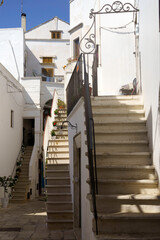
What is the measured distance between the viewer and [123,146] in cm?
588

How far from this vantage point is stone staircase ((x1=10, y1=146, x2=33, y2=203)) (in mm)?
17016

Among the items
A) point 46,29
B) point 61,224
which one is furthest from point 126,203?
point 46,29

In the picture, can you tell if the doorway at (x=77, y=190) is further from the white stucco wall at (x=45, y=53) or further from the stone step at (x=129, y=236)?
the white stucco wall at (x=45, y=53)

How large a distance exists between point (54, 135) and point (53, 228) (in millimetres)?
4086

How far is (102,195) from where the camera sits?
4656mm

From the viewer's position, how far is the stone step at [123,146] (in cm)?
583

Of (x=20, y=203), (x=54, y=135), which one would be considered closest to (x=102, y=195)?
(x=54, y=135)

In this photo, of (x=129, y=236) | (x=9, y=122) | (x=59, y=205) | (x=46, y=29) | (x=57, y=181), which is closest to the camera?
(x=129, y=236)

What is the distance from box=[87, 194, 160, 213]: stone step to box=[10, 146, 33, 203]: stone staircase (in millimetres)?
13056

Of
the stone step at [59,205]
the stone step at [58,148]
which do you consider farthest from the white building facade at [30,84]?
the stone step at [59,205]

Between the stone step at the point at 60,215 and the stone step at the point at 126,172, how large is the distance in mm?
3418

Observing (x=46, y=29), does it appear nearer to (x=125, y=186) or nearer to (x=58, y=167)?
(x=58, y=167)

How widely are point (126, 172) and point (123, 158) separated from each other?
350 millimetres

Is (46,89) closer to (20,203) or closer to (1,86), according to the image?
(1,86)
